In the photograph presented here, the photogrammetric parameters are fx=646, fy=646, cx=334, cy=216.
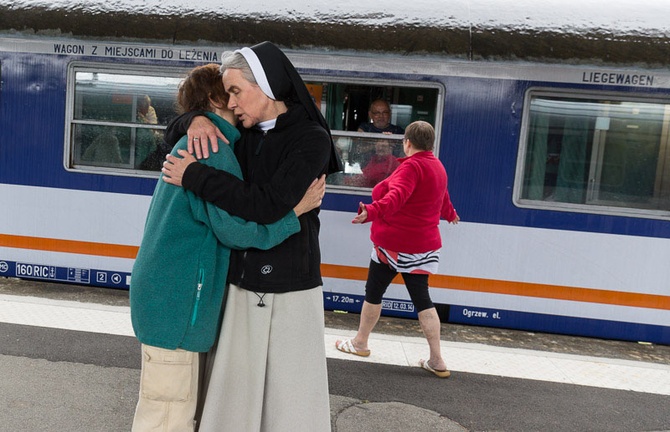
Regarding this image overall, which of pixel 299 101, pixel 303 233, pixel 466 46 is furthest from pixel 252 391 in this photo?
pixel 466 46

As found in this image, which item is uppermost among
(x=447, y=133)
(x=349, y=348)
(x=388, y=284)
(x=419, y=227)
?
(x=447, y=133)

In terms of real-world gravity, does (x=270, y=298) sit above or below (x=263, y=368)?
above

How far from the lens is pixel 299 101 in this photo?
237 centimetres

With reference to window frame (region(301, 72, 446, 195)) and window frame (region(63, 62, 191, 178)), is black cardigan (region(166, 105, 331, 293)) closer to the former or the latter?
window frame (region(301, 72, 446, 195))

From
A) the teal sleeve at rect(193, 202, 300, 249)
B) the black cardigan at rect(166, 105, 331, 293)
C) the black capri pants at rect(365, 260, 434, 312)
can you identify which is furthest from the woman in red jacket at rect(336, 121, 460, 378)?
the teal sleeve at rect(193, 202, 300, 249)

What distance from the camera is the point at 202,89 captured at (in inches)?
92.0

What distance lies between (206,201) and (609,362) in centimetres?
360

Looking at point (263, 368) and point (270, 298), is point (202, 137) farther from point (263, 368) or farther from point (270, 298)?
point (263, 368)

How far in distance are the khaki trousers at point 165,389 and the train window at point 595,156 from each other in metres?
3.56

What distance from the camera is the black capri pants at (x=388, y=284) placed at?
4094 millimetres

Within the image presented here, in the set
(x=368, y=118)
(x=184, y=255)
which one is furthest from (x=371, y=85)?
(x=184, y=255)

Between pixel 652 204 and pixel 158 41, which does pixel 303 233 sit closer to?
pixel 158 41

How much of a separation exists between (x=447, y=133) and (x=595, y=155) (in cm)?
119

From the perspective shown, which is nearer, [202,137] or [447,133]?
[202,137]
